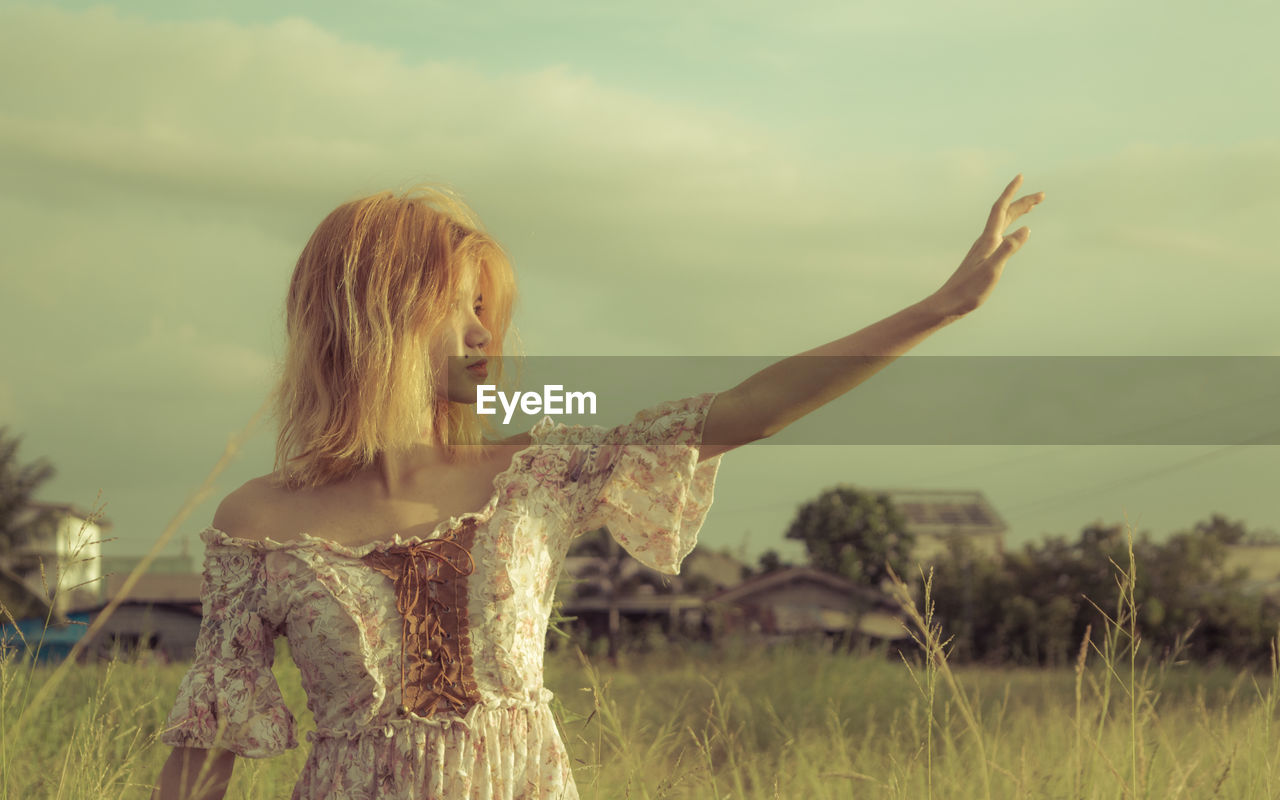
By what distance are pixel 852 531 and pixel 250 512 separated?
40178mm

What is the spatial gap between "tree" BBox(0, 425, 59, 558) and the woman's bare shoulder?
39.1m

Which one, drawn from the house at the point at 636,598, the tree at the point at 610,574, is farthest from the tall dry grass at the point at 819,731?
the house at the point at 636,598

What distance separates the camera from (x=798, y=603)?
119 ft

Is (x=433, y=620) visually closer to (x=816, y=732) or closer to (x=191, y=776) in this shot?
(x=191, y=776)

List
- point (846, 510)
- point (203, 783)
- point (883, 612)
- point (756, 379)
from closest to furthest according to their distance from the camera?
point (756, 379), point (203, 783), point (883, 612), point (846, 510)

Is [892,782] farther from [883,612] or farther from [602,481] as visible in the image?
[883,612]

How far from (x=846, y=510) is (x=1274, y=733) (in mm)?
37530

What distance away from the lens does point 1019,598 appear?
2958cm

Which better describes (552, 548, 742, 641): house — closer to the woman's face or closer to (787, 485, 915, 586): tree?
(787, 485, 915, 586): tree

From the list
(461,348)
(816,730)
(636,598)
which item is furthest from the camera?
(636,598)

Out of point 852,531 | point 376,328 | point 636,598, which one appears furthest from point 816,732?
point 852,531

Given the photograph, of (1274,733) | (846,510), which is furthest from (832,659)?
(846,510)

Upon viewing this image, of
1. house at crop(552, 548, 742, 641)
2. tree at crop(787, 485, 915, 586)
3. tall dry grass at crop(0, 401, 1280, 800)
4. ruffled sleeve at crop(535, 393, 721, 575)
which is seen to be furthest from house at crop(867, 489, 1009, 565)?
ruffled sleeve at crop(535, 393, 721, 575)

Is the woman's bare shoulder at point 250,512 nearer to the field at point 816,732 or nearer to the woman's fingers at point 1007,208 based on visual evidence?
the field at point 816,732
